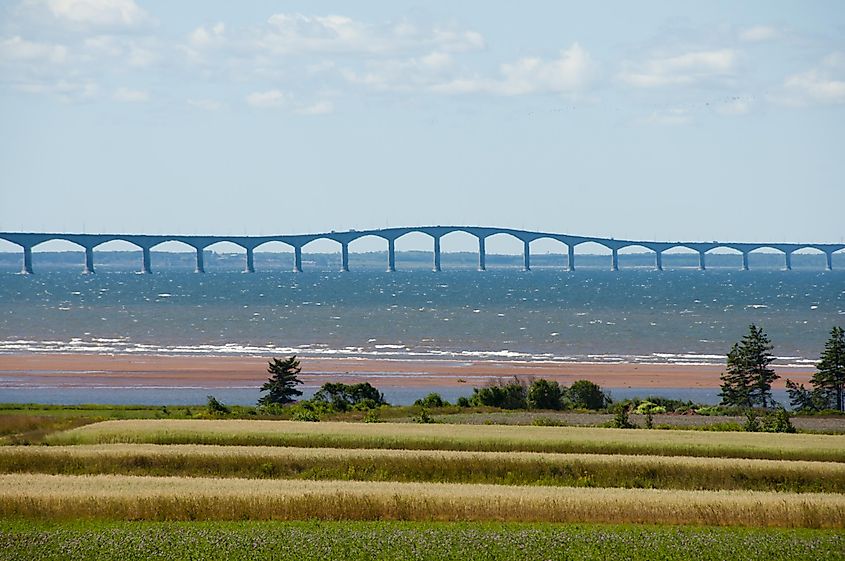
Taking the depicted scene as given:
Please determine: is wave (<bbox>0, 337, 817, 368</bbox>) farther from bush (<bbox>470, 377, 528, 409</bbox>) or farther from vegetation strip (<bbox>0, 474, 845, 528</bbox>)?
vegetation strip (<bbox>0, 474, 845, 528</bbox>)

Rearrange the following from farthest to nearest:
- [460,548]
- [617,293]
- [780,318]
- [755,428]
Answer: [617,293], [780,318], [755,428], [460,548]

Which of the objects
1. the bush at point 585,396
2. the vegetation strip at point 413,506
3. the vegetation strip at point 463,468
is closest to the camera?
the vegetation strip at point 413,506

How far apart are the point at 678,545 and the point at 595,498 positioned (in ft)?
10.6

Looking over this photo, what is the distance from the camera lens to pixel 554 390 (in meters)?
48.2

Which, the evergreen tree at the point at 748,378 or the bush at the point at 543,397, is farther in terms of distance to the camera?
the evergreen tree at the point at 748,378

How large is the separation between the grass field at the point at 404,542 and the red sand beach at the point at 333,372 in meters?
39.8

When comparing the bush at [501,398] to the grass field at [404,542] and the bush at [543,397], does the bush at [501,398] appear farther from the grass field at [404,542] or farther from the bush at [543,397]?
the grass field at [404,542]

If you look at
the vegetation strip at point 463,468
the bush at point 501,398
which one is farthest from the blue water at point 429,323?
the vegetation strip at point 463,468

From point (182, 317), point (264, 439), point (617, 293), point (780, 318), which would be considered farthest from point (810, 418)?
point (617, 293)

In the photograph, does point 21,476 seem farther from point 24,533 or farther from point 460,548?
point 460,548

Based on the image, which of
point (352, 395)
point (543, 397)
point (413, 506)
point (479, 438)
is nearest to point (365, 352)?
point (352, 395)

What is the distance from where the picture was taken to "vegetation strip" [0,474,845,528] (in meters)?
23.3

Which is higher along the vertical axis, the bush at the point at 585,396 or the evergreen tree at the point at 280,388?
the evergreen tree at the point at 280,388

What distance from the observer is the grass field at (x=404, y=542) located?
20562mm
